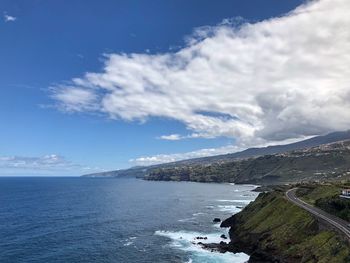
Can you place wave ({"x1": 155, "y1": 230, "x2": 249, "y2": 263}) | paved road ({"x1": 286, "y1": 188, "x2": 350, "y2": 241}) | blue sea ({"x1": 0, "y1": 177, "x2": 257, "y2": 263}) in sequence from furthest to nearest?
blue sea ({"x1": 0, "y1": 177, "x2": 257, "y2": 263}) → wave ({"x1": 155, "y1": 230, "x2": 249, "y2": 263}) → paved road ({"x1": 286, "y1": 188, "x2": 350, "y2": 241})

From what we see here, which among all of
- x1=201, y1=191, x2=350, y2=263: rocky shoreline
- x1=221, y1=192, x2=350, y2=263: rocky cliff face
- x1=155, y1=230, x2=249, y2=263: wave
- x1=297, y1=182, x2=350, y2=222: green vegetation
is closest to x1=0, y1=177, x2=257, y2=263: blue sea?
x1=155, y1=230, x2=249, y2=263: wave

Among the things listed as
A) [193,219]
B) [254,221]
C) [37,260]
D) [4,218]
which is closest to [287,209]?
[254,221]

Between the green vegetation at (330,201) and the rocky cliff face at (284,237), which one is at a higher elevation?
the green vegetation at (330,201)

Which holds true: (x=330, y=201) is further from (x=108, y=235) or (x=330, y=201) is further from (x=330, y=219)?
(x=108, y=235)

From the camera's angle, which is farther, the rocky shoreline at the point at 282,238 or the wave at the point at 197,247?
the wave at the point at 197,247

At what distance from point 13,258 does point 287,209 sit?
267 feet

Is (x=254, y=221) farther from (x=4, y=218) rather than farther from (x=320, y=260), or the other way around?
(x=4, y=218)

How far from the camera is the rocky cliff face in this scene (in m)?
77.2

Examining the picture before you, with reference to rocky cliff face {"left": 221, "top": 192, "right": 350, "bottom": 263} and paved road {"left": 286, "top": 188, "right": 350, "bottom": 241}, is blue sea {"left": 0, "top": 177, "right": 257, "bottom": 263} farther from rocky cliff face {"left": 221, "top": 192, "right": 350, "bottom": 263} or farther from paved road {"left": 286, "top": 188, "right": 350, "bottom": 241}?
paved road {"left": 286, "top": 188, "right": 350, "bottom": 241}

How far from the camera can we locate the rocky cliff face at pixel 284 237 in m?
77.2

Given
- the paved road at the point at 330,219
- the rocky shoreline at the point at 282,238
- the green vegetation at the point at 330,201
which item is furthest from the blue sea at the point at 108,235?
the green vegetation at the point at 330,201

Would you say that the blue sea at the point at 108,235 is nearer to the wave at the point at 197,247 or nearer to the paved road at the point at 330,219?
the wave at the point at 197,247

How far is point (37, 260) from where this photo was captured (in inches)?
3962

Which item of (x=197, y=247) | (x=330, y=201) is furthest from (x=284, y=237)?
(x=197, y=247)
